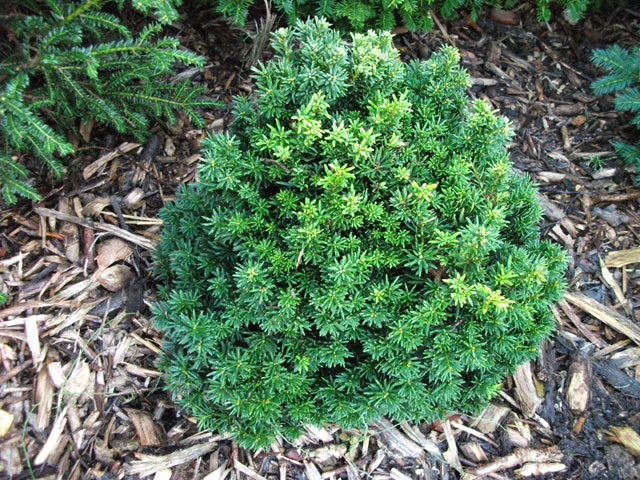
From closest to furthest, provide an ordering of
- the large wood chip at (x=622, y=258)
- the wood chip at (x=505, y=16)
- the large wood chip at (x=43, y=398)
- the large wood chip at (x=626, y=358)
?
the large wood chip at (x=43, y=398) < the large wood chip at (x=626, y=358) < the large wood chip at (x=622, y=258) < the wood chip at (x=505, y=16)

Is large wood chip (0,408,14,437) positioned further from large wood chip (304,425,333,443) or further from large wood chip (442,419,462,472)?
large wood chip (442,419,462,472)

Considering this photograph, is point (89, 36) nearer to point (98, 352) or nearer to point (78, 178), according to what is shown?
point (78, 178)

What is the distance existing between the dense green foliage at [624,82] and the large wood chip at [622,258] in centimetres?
58

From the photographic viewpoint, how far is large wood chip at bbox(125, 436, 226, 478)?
2.84m

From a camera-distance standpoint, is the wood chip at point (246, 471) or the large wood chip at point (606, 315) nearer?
the wood chip at point (246, 471)

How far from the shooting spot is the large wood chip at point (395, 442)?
3090 millimetres

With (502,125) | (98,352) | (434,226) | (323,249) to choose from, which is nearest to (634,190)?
(502,125)

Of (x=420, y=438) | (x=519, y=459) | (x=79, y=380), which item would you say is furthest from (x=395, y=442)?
(x=79, y=380)

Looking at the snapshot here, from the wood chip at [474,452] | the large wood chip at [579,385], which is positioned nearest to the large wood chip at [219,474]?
the wood chip at [474,452]

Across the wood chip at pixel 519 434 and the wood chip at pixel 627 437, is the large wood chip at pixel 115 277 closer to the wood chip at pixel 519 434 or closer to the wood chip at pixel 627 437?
the wood chip at pixel 519 434

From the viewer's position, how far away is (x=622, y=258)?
3.88 m

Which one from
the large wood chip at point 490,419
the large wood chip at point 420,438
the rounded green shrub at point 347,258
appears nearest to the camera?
the rounded green shrub at point 347,258

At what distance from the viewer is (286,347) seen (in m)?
2.81

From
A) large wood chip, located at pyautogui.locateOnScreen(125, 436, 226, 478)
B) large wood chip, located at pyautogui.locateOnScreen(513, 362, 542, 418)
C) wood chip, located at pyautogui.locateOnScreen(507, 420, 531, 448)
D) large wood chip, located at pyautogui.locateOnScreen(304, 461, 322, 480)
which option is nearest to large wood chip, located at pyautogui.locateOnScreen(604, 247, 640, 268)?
large wood chip, located at pyautogui.locateOnScreen(513, 362, 542, 418)
